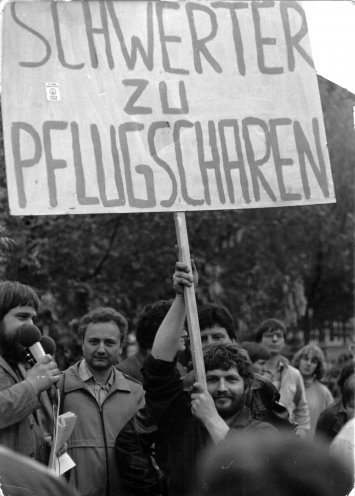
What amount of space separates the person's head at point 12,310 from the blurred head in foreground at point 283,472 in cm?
158

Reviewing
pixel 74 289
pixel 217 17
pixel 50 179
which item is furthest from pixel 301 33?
pixel 74 289

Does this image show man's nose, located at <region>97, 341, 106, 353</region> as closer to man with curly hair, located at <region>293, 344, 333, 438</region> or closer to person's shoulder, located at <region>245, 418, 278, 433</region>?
person's shoulder, located at <region>245, 418, 278, 433</region>

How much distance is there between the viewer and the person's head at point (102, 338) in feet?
16.4

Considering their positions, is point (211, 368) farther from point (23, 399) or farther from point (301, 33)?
point (301, 33)

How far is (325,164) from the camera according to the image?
454cm

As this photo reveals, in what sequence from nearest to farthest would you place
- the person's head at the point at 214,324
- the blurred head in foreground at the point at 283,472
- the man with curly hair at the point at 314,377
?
the blurred head in foreground at the point at 283,472
the person's head at the point at 214,324
the man with curly hair at the point at 314,377

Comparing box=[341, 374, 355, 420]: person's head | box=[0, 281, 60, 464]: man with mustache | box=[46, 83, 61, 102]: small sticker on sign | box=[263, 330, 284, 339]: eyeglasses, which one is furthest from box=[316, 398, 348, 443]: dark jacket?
box=[46, 83, 61, 102]: small sticker on sign

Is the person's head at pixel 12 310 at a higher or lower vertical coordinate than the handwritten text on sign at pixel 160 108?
lower

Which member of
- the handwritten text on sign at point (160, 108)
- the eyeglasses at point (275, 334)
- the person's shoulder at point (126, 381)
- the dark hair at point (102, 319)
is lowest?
the person's shoulder at point (126, 381)

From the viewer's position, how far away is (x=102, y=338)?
16.6ft

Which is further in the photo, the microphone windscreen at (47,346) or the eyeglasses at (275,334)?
the eyeglasses at (275,334)

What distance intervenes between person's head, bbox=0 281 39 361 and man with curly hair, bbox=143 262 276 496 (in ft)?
2.06

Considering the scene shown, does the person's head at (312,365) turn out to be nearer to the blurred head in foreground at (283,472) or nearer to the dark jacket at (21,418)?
the dark jacket at (21,418)

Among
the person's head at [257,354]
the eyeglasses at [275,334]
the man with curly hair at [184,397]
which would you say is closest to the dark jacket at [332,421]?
the person's head at [257,354]
